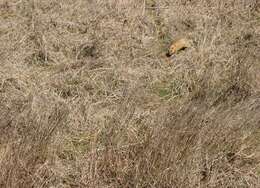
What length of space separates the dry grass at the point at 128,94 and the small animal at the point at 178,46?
6 centimetres

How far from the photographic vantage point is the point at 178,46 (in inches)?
221

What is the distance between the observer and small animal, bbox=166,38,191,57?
5.55 meters

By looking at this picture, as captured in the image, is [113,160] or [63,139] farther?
[63,139]

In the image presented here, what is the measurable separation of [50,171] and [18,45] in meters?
1.93

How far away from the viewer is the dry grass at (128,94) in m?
3.73

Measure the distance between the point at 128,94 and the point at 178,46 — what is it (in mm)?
1583

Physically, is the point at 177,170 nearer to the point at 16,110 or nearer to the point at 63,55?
the point at 16,110

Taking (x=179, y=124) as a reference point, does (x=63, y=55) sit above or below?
below

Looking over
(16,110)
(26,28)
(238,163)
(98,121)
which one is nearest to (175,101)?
(98,121)

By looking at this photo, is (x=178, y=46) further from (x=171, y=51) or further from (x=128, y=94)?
(x=128, y=94)

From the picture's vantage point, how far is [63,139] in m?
4.15

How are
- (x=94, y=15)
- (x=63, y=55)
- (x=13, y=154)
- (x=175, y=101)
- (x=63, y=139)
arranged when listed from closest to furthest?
(x=13, y=154) → (x=63, y=139) → (x=175, y=101) → (x=63, y=55) → (x=94, y=15)

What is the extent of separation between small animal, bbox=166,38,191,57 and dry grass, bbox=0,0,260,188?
61 millimetres

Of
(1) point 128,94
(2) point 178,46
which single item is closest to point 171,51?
(2) point 178,46
